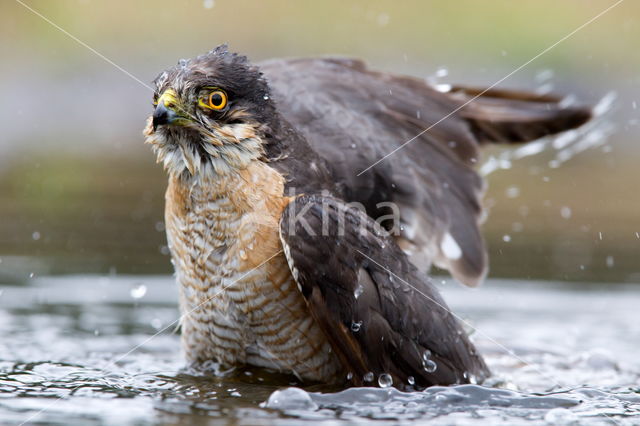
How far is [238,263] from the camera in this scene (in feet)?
18.0

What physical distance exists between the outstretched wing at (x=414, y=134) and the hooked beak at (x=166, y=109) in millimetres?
1112

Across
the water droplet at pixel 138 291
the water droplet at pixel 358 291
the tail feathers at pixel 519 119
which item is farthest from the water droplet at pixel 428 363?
the water droplet at pixel 138 291

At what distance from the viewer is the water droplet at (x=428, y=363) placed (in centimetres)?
572

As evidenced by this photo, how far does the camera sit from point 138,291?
826 cm

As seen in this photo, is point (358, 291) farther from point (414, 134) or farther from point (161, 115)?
point (414, 134)

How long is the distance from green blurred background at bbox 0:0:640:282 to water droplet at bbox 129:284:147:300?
41 cm

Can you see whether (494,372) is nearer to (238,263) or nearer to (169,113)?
(238,263)

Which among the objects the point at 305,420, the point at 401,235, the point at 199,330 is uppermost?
the point at 401,235

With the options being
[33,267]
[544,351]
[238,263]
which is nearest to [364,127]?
[238,263]

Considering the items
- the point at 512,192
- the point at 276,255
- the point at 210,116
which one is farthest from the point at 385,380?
the point at 512,192

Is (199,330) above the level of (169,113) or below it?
below

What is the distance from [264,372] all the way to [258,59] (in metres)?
12.2

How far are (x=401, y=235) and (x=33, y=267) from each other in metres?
3.67

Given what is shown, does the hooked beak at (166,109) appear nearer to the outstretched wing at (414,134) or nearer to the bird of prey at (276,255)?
the bird of prey at (276,255)
